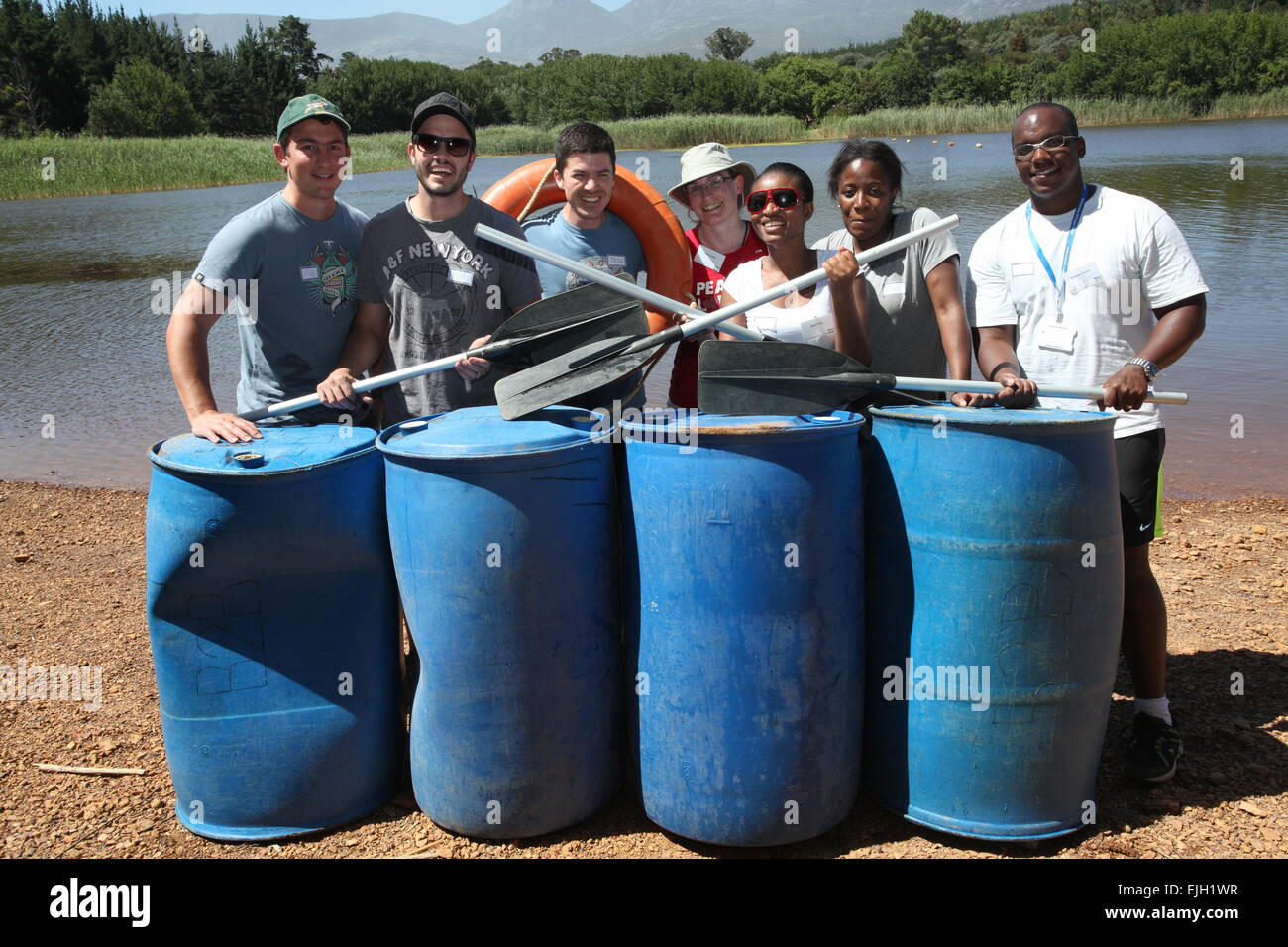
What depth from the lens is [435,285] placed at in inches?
128

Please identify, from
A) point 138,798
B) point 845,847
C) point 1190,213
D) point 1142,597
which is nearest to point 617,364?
point 845,847

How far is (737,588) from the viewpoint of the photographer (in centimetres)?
247

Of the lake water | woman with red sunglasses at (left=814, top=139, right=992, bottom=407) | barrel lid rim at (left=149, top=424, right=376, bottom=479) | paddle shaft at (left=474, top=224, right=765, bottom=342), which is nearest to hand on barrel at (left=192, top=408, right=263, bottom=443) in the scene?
barrel lid rim at (left=149, top=424, right=376, bottom=479)

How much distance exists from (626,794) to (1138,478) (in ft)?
5.41

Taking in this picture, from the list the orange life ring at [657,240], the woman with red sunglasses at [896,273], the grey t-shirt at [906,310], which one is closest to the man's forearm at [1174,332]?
the woman with red sunglasses at [896,273]

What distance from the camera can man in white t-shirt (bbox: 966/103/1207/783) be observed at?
2869mm

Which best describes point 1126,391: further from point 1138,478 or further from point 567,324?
point 567,324

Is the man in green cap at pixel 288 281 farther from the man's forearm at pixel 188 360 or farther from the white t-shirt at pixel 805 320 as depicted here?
the white t-shirt at pixel 805 320

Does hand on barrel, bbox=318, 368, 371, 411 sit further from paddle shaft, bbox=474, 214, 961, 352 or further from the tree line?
the tree line

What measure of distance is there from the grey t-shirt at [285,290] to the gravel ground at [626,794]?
120cm

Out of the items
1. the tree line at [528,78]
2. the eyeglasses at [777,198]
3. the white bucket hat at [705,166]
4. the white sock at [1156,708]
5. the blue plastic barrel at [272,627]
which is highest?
the tree line at [528,78]

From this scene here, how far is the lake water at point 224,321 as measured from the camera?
701 centimetres

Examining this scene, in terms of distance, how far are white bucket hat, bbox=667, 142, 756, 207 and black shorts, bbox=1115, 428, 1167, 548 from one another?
64.2 inches

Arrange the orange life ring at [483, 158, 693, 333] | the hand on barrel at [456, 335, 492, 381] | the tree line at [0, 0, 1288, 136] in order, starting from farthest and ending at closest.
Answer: the tree line at [0, 0, 1288, 136] < the orange life ring at [483, 158, 693, 333] < the hand on barrel at [456, 335, 492, 381]
